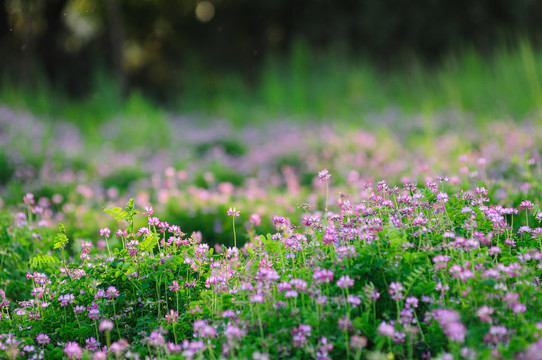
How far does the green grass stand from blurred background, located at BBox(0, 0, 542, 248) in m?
0.07

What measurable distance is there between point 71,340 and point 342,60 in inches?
567

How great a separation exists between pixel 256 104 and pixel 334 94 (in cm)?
222

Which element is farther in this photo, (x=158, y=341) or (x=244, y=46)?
(x=244, y=46)

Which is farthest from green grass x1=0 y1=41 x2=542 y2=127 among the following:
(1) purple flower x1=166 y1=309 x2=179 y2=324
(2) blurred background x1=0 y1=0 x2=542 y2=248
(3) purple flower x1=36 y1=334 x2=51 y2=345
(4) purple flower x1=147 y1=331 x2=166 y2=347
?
(3) purple flower x1=36 y1=334 x2=51 y2=345

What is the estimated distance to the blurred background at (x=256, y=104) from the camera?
6.08m

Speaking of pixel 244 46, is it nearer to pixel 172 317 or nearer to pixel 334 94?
pixel 334 94

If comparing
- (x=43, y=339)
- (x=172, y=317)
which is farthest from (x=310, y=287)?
(x=43, y=339)

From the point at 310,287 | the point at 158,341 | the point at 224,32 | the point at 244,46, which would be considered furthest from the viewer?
the point at 244,46

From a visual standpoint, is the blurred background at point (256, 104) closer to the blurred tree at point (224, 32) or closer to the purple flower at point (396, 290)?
the blurred tree at point (224, 32)

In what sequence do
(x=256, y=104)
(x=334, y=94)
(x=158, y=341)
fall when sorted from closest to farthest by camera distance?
(x=158, y=341), (x=334, y=94), (x=256, y=104)

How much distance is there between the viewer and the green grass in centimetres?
1108

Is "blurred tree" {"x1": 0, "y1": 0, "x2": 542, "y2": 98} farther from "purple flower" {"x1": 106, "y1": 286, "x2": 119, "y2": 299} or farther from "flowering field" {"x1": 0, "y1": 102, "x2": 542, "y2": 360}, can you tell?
"purple flower" {"x1": 106, "y1": 286, "x2": 119, "y2": 299}

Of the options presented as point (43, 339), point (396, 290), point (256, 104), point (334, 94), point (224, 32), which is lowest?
point (43, 339)

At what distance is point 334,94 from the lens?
44.3 feet
